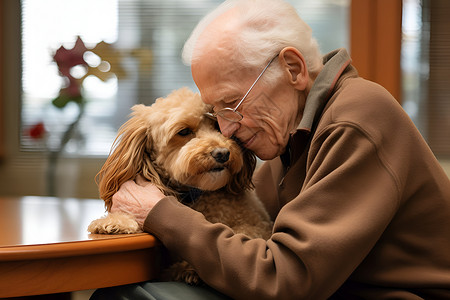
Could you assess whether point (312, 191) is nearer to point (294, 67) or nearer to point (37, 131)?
point (294, 67)

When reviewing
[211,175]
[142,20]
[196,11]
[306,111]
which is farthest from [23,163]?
[306,111]

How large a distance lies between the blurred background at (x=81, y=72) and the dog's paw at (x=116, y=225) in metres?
1.91

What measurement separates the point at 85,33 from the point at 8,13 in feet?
1.81

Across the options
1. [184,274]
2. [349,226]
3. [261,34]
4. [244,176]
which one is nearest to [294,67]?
[261,34]

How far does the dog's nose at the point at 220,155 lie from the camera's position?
4.49ft

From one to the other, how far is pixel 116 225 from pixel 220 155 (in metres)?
0.33

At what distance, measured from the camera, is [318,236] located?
3.40 ft

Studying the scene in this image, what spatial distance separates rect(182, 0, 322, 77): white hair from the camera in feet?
4.43

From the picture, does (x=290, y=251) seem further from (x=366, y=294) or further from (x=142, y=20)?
(x=142, y=20)

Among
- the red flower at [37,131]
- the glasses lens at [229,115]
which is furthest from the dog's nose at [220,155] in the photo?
the red flower at [37,131]

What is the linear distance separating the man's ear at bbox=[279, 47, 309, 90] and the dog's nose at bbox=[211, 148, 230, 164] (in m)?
0.26

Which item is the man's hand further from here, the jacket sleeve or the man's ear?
the man's ear

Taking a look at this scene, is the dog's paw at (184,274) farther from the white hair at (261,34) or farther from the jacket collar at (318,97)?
the white hair at (261,34)

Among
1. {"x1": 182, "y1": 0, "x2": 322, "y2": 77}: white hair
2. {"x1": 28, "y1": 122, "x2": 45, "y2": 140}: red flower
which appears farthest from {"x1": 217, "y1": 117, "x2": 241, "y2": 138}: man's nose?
{"x1": 28, "y1": 122, "x2": 45, "y2": 140}: red flower
